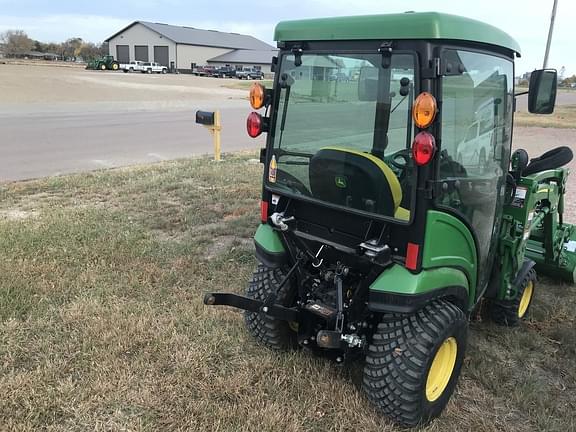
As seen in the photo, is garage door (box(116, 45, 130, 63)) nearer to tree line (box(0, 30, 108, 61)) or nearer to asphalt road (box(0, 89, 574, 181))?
tree line (box(0, 30, 108, 61))

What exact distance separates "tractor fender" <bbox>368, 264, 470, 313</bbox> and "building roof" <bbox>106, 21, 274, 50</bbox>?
268 feet

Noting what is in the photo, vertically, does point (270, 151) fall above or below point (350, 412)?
above

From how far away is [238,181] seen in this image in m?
7.98

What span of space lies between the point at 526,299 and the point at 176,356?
261 centimetres

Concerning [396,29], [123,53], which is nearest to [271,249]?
[396,29]

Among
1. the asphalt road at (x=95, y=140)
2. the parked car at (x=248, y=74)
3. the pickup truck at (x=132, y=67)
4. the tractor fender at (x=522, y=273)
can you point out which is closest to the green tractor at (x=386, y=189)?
the tractor fender at (x=522, y=273)

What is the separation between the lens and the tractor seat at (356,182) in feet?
8.33

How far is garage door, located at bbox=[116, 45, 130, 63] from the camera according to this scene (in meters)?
84.9

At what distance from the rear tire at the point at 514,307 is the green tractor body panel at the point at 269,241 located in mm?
1688

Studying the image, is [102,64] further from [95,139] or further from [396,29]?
[396,29]

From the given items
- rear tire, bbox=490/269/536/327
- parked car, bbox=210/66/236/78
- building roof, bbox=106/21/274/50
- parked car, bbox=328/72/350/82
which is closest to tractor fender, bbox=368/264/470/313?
parked car, bbox=328/72/350/82

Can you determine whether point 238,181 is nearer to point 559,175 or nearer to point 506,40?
point 559,175

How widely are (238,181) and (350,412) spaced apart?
5588 mm

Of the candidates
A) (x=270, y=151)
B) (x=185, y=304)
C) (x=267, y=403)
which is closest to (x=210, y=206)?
(x=185, y=304)
